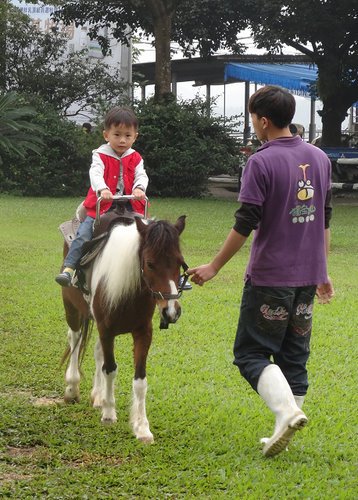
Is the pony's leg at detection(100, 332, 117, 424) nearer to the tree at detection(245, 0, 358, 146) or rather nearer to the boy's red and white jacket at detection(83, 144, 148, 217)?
the boy's red and white jacket at detection(83, 144, 148, 217)

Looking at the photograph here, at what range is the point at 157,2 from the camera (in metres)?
25.3

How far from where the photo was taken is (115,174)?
5930mm

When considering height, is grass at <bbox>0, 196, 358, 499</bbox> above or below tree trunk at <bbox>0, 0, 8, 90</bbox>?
below

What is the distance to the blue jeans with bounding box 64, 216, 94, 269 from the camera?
5809mm

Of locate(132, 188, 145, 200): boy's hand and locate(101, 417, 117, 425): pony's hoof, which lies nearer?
locate(101, 417, 117, 425): pony's hoof

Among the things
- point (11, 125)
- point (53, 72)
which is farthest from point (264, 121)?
point (53, 72)

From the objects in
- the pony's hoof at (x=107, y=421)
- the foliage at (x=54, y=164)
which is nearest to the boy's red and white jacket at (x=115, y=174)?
the pony's hoof at (x=107, y=421)

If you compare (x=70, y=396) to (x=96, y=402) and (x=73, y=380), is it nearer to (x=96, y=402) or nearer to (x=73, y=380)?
(x=73, y=380)

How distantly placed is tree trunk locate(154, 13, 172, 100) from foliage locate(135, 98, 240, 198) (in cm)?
74

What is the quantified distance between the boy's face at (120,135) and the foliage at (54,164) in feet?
59.3

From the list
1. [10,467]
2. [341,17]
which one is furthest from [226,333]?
[341,17]

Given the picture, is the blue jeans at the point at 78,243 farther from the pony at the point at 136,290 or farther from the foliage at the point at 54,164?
the foliage at the point at 54,164

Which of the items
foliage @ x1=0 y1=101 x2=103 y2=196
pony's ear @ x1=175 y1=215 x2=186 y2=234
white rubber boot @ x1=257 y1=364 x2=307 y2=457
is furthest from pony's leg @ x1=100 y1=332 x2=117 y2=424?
foliage @ x1=0 y1=101 x2=103 y2=196

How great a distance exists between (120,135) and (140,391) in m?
1.67
